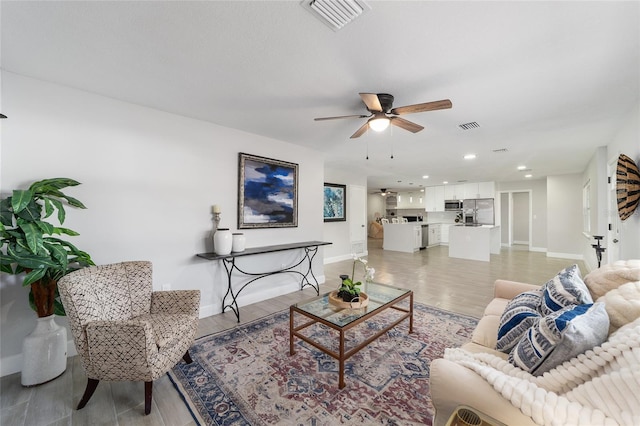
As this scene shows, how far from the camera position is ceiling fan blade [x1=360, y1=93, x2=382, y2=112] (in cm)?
198

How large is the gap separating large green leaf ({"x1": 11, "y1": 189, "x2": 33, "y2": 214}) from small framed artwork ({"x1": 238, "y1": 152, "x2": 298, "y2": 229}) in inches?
75.4

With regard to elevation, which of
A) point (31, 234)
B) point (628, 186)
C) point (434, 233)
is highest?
point (628, 186)

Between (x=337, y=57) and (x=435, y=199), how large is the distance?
8816 millimetres

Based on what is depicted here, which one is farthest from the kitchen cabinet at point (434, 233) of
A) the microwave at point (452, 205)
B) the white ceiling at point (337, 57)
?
the white ceiling at point (337, 57)

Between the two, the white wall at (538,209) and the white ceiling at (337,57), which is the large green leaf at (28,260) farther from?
the white wall at (538,209)

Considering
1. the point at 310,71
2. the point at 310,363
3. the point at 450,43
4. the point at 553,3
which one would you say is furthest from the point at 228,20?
the point at 310,363

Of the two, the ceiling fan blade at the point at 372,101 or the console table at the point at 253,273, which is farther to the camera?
the console table at the point at 253,273

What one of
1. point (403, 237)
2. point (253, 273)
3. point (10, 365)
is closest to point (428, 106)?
point (253, 273)

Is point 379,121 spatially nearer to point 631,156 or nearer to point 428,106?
point 428,106

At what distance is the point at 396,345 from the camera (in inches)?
95.0

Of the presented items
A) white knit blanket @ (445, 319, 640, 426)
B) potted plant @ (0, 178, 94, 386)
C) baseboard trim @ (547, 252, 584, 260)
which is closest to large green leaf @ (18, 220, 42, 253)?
potted plant @ (0, 178, 94, 386)

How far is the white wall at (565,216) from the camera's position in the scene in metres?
6.84

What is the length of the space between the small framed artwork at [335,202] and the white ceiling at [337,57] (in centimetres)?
333

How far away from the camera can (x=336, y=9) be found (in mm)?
1388
